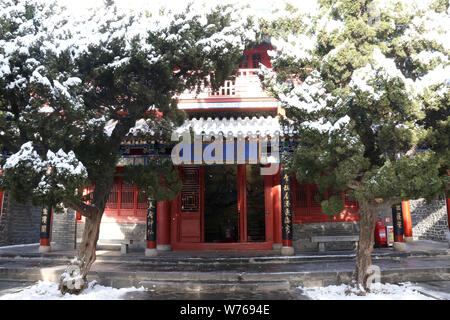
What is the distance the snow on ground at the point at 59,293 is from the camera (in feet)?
19.1

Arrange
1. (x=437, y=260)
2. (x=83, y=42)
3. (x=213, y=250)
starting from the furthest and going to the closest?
(x=213, y=250) → (x=437, y=260) → (x=83, y=42)

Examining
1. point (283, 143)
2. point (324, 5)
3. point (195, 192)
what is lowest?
point (195, 192)

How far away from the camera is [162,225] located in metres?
10.1

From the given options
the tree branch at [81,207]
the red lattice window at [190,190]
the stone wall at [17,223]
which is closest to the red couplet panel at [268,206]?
the red lattice window at [190,190]

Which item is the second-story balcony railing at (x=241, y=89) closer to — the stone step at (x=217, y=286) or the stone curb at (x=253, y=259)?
the stone curb at (x=253, y=259)

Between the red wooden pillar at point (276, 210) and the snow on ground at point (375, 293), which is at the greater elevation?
the red wooden pillar at point (276, 210)

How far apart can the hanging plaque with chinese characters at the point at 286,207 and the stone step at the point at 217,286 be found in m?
2.72

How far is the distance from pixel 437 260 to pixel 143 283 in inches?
302

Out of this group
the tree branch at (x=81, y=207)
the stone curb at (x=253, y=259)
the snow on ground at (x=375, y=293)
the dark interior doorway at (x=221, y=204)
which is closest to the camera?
the tree branch at (x=81, y=207)

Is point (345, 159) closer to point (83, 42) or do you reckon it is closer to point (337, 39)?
point (337, 39)

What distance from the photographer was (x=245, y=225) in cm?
1031

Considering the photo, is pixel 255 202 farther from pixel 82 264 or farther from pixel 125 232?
pixel 82 264

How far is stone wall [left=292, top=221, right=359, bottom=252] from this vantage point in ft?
32.8
